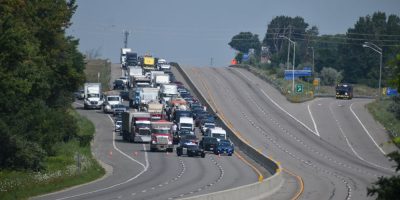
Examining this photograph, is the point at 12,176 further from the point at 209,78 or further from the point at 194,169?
the point at 209,78

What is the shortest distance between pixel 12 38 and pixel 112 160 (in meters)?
13.2

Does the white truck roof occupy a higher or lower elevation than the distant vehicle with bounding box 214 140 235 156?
higher

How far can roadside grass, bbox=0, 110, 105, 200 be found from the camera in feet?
168

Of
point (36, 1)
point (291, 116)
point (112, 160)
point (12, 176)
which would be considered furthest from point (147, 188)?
point (291, 116)

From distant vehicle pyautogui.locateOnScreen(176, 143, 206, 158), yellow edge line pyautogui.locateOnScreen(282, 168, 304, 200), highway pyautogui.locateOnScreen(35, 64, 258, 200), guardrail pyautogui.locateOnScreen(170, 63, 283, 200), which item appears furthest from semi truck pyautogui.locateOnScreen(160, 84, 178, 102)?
yellow edge line pyautogui.locateOnScreen(282, 168, 304, 200)

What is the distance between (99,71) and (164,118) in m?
77.9

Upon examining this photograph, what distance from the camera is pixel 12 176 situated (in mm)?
57188

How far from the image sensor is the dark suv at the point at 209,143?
280 feet

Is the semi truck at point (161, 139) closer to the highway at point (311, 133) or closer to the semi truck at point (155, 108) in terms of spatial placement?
the highway at point (311, 133)

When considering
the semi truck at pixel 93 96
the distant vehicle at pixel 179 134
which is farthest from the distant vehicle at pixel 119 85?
the distant vehicle at pixel 179 134

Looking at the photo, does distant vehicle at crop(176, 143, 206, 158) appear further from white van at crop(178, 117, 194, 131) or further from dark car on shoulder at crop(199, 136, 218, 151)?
white van at crop(178, 117, 194, 131)

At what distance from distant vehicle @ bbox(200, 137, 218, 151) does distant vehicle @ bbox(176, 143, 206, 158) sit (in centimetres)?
348

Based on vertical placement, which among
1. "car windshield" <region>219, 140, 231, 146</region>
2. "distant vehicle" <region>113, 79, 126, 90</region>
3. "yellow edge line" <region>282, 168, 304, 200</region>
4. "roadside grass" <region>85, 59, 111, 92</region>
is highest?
"roadside grass" <region>85, 59, 111, 92</region>

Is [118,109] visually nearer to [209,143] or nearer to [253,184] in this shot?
[209,143]
